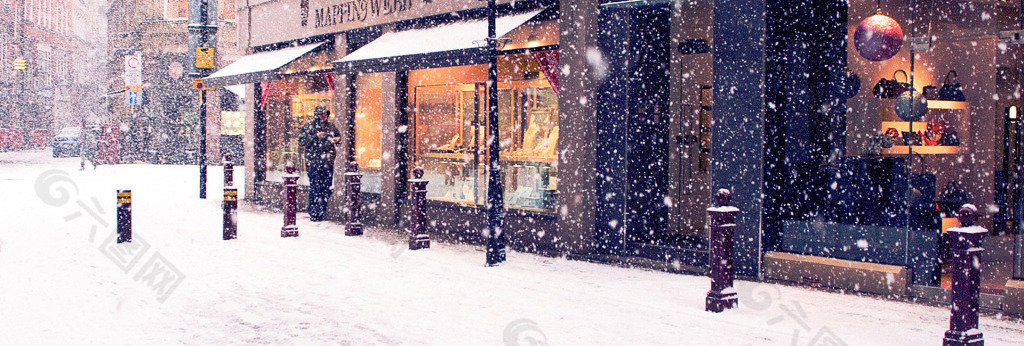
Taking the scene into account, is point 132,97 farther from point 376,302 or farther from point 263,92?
point 376,302

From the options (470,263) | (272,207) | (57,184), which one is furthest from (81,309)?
(57,184)

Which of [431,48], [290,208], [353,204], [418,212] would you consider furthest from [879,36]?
[290,208]

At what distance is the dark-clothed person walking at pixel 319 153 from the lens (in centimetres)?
1485

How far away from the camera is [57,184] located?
80.8ft

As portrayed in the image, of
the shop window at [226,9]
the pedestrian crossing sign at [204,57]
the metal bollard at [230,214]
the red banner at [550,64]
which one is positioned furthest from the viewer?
the shop window at [226,9]

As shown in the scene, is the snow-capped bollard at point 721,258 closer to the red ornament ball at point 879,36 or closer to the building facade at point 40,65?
the red ornament ball at point 879,36

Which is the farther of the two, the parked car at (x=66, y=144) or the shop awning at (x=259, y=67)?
the parked car at (x=66, y=144)

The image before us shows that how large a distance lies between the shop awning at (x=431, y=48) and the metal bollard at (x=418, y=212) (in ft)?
4.87

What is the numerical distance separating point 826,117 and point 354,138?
8.39 metres

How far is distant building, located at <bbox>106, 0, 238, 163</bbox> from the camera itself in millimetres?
36469

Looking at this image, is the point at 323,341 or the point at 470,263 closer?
the point at 323,341

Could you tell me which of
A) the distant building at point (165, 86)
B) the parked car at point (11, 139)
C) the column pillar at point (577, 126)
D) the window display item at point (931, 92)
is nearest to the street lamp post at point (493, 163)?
the column pillar at point (577, 126)

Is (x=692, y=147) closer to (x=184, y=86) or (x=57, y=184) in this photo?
(x=57, y=184)

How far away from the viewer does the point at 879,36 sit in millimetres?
8703
